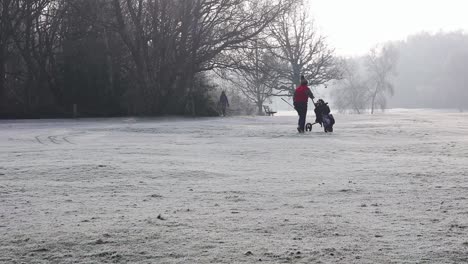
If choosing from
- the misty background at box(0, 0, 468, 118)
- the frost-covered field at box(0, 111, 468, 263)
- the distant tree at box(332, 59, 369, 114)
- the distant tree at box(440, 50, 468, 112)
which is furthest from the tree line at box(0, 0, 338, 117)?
the distant tree at box(440, 50, 468, 112)

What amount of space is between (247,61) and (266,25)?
2.67 metres

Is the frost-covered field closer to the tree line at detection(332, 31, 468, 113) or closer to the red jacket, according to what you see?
the red jacket

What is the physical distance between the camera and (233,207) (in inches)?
275

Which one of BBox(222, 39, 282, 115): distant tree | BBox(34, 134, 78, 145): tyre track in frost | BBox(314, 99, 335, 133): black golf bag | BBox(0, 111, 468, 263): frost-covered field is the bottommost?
BBox(0, 111, 468, 263): frost-covered field

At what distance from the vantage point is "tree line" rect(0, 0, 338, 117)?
3619cm

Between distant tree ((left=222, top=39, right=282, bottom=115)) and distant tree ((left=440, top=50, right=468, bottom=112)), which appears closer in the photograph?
distant tree ((left=222, top=39, right=282, bottom=115))

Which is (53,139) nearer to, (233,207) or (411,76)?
(233,207)

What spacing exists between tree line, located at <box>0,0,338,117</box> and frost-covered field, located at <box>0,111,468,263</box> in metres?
23.4

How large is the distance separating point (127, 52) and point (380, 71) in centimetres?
5714

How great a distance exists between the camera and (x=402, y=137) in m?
18.9

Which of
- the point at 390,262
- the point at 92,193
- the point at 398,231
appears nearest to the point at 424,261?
the point at 390,262

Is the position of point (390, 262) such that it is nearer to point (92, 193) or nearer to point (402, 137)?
point (92, 193)

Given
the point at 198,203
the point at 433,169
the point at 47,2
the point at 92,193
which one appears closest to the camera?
the point at 198,203

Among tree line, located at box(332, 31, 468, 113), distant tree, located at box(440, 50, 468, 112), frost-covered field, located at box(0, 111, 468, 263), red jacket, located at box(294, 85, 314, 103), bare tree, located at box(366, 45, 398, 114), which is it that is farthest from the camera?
distant tree, located at box(440, 50, 468, 112)
